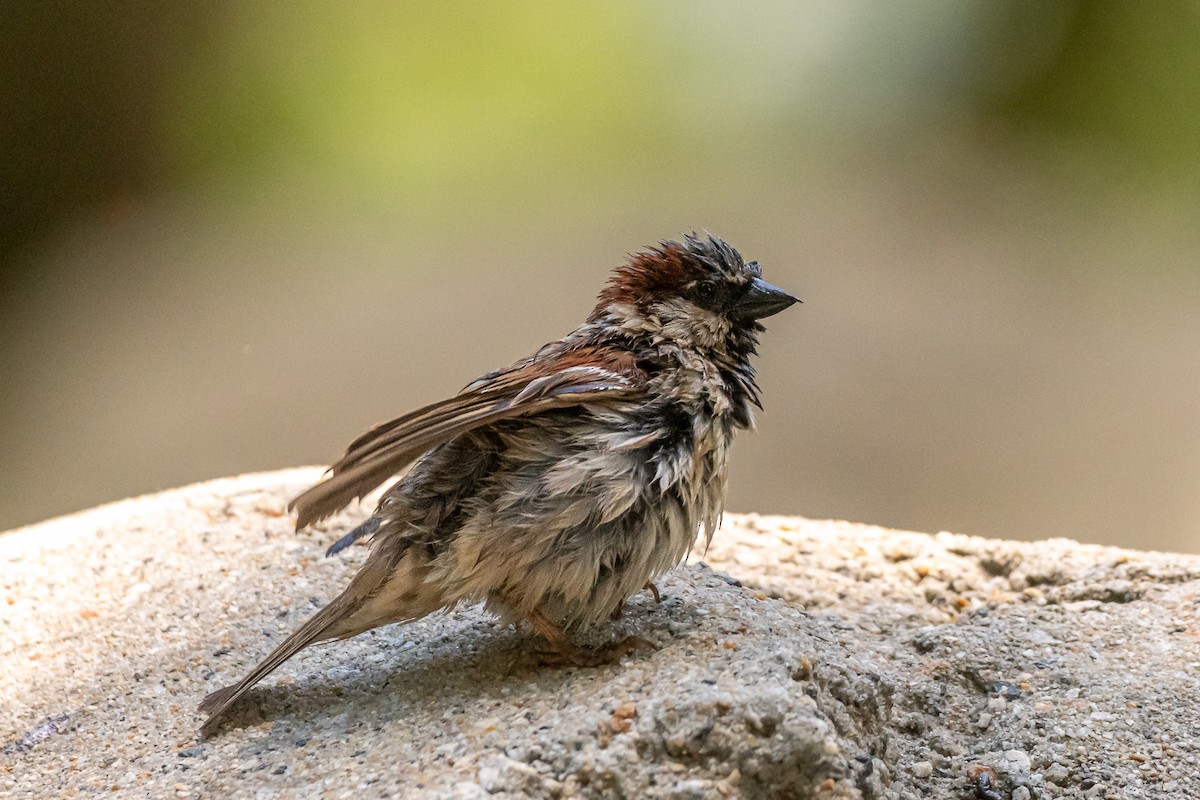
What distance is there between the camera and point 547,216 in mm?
6969

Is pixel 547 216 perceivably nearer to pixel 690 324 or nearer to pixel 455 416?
pixel 690 324

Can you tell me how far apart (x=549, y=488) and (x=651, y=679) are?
0.53 metres

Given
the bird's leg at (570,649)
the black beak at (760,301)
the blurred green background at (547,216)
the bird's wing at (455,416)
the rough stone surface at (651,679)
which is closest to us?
the rough stone surface at (651,679)

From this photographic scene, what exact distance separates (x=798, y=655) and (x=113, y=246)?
603 centimetres

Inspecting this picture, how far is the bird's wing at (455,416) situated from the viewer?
2.46 metres

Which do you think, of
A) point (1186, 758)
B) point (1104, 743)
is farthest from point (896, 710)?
point (1186, 758)

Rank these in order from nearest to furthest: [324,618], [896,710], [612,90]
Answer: [324,618]
[896,710]
[612,90]

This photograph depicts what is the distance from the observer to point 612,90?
263 inches

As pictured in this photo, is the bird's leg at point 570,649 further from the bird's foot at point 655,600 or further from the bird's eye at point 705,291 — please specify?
the bird's eye at point 705,291

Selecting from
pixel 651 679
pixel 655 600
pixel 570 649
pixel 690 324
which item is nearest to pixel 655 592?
pixel 655 600

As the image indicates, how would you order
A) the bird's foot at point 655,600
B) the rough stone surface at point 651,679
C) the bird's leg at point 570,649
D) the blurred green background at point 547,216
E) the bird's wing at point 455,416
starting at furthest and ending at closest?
the blurred green background at point 547,216 < the bird's foot at point 655,600 < the bird's leg at point 570,649 < the bird's wing at point 455,416 < the rough stone surface at point 651,679

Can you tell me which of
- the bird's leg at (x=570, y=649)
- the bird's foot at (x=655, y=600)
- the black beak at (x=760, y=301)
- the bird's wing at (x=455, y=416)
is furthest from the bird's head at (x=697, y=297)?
the bird's leg at (x=570, y=649)

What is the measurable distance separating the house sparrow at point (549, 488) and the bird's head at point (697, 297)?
33 millimetres

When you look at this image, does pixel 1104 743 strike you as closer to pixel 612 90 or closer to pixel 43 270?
pixel 612 90
